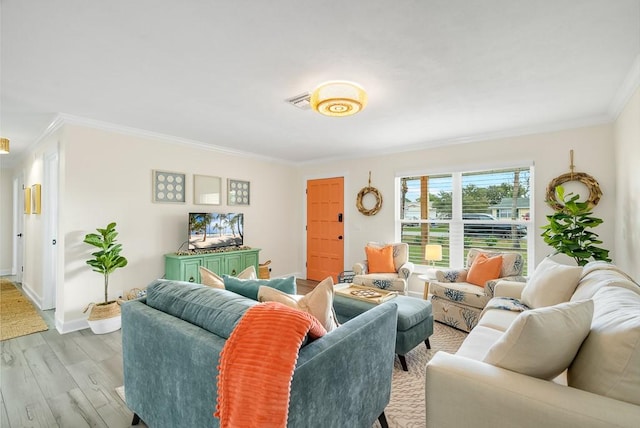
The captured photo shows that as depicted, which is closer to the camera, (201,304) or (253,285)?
(201,304)

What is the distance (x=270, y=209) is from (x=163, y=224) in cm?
199

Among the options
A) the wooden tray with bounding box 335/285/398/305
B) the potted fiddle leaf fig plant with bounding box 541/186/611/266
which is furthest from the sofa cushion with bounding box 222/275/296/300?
the potted fiddle leaf fig plant with bounding box 541/186/611/266

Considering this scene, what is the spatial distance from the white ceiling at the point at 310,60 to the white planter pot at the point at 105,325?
225 centimetres

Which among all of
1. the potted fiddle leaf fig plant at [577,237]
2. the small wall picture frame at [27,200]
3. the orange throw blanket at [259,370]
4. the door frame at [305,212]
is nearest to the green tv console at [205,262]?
the door frame at [305,212]

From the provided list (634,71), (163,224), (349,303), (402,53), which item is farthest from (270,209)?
(634,71)

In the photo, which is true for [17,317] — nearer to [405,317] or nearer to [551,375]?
[405,317]

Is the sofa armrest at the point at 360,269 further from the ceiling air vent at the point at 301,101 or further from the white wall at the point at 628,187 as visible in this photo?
the white wall at the point at 628,187

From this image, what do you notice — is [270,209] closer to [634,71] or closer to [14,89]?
[14,89]

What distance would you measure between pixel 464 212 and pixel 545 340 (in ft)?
11.2

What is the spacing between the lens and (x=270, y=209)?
566 centimetres

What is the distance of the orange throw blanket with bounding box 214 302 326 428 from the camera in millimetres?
960

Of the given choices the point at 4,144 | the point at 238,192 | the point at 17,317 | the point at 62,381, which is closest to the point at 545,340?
the point at 62,381

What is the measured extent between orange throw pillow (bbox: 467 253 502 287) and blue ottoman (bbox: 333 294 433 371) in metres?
1.08

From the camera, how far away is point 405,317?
2428 mm
